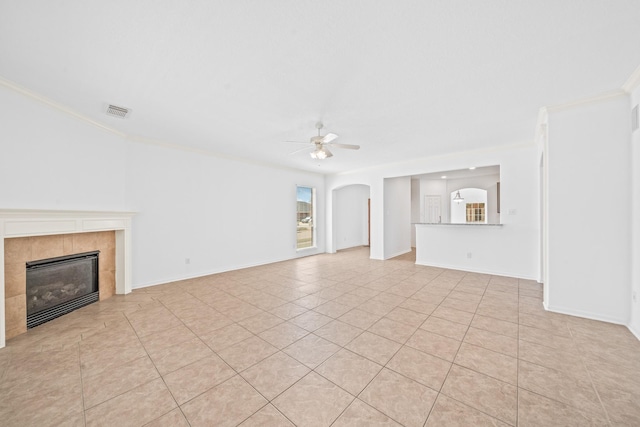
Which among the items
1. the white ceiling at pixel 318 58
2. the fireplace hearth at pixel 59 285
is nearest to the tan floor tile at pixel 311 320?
the white ceiling at pixel 318 58

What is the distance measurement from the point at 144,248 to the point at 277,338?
328 centimetres

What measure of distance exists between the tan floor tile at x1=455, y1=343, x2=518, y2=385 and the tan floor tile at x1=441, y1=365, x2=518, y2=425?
3.0 inches

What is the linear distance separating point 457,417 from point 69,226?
15.2 ft

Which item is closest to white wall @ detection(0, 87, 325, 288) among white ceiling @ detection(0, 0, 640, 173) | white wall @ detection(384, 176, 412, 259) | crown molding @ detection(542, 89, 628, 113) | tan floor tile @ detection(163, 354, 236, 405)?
white ceiling @ detection(0, 0, 640, 173)

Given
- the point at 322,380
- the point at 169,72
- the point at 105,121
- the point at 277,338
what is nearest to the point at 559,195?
the point at 322,380

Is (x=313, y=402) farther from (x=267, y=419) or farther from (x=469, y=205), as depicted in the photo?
(x=469, y=205)

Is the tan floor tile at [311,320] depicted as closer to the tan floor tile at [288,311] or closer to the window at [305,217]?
the tan floor tile at [288,311]

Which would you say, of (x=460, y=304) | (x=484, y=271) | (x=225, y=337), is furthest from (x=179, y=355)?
(x=484, y=271)

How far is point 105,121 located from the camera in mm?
3373

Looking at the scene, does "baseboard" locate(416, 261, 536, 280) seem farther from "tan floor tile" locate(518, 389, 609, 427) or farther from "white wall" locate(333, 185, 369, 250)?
"tan floor tile" locate(518, 389, 609, 427)

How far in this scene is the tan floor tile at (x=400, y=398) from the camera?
1.48m

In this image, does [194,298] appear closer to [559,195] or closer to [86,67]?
[86,67]

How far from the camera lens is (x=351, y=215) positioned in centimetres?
908

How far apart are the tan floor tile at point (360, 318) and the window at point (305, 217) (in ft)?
14.0
